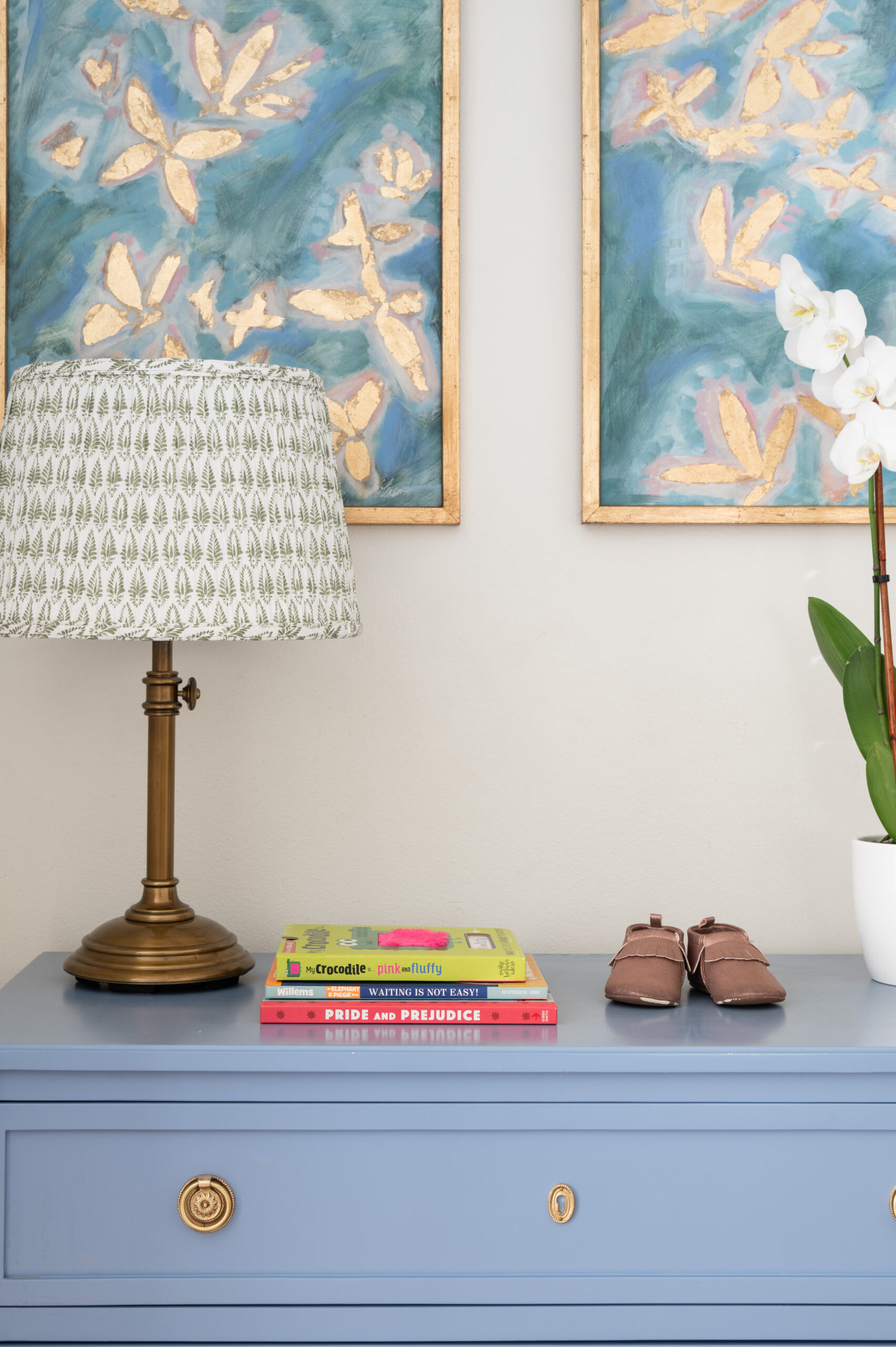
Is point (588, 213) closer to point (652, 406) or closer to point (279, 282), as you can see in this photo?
point (652, 406)

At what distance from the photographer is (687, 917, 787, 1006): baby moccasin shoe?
1.15 metres

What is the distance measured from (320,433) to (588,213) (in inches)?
21.4

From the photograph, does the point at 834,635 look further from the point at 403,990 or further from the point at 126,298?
the point at 126,298

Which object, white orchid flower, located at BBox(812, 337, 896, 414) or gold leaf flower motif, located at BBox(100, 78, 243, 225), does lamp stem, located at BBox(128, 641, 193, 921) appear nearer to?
gold leaf flower motif, located at BBox(100, 78, 243, 225)

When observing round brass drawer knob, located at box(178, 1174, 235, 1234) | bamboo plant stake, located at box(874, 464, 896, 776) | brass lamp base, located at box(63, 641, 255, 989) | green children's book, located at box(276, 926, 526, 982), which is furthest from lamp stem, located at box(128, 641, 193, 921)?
bamboo plant stake, located at box(874, 464, 896, 776)

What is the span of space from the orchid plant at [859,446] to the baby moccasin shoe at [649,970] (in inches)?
11.0

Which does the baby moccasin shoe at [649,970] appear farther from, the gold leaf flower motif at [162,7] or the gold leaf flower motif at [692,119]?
the gold leaf flower motif at [162,7]

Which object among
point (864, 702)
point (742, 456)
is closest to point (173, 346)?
point (742, 456)

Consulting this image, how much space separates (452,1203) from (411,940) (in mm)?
254

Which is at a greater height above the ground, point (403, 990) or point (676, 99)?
point (676, 99)

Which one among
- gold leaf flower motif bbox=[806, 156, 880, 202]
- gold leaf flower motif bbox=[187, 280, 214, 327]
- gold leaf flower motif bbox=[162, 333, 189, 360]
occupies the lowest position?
gold leaf flower motif bbox=[162, 333, 189, 360]

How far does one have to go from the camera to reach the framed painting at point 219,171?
4.70 ft

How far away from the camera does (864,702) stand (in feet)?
4.09

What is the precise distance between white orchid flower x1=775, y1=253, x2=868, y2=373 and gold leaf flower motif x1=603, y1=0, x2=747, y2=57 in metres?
0.46
